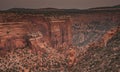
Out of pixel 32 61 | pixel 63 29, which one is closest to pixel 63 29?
pixel 63 29

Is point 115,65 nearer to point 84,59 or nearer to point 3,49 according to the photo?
point 84,59

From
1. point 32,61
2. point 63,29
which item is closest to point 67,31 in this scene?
point 63,29

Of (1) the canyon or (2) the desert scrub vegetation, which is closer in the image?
(2) the desert scrub vegetation

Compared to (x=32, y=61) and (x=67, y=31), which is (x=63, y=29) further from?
(x=32, y=61)

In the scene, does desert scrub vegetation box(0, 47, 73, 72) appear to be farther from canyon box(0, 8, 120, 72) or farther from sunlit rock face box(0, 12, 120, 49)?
sunlit rock face box(0, 12, 120, 49)

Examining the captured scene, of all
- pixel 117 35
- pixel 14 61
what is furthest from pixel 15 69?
pixel 117 35

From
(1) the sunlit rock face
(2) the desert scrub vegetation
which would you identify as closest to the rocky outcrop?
(1) the sunlit rock face

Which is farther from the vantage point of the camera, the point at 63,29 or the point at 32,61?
the point at 63,29

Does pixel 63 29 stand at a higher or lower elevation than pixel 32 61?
higher

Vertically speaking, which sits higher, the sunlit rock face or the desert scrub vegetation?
the sunlit rock face

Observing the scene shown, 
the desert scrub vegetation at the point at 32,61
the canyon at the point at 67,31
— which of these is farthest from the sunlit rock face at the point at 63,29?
the desert scrub vegetation at the point at 32,61
